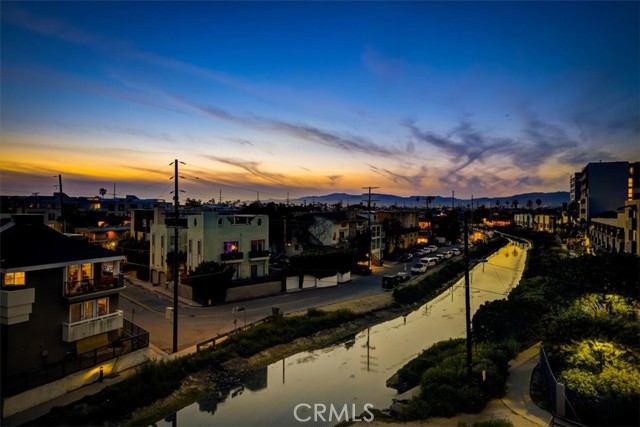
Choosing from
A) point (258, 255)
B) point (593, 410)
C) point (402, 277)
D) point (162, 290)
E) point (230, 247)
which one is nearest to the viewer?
point (593, 410)

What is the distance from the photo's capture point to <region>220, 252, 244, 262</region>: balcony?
3119 centimetres

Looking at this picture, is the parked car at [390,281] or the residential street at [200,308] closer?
the residential street at [200,308]

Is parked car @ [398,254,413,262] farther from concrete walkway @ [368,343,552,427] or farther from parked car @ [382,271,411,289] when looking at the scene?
concrete walkway @ [368,343,552,427]

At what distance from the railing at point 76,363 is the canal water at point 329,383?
4.07 meters

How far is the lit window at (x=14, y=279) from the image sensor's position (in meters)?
14.1

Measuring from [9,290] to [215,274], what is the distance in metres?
15.1

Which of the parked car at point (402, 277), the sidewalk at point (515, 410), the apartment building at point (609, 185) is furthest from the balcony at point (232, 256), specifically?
the apartment building at point (609, 185)

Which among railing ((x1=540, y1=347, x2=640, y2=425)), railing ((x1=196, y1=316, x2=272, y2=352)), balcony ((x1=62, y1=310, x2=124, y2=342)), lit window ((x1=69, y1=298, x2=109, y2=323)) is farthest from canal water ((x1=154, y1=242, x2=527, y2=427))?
railing ((x1=540, y1=347, x2=640, y2=425))

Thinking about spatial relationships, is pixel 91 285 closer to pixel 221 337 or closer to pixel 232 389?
pixel 221 337

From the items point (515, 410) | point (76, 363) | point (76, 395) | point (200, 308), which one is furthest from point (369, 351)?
point (76, 363)

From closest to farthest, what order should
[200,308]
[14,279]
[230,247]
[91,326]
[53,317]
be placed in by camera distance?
1. [14,279]
2. [53,317]
3. [91,326]
4. [200,308]
5. [230,247]

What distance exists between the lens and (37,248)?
50.3ft

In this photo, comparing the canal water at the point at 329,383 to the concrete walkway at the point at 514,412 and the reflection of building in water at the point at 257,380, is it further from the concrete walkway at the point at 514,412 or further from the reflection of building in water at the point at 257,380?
the concrete walkway at the point at 514,412

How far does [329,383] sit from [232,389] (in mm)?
4625
